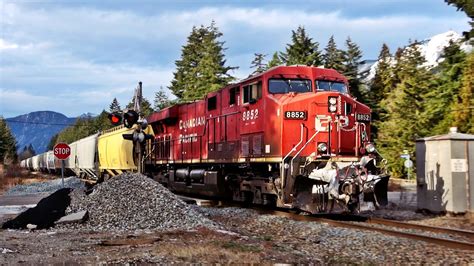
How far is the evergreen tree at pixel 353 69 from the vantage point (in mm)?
52222

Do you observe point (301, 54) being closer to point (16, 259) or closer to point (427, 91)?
point (427, 91)

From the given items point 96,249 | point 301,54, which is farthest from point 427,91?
point 96,249

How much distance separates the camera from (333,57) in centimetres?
6225

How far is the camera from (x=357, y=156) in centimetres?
1392

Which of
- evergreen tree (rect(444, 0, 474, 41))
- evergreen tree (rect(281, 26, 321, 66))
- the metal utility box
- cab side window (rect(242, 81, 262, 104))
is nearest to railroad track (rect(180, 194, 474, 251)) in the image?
the metal utility box

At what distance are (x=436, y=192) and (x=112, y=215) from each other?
31.4 ft

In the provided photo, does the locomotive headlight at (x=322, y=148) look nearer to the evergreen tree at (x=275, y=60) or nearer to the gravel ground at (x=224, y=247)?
the gravel ground at (x=224, y=247)

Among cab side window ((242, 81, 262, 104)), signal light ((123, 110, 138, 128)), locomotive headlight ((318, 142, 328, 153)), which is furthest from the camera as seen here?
signal light ((123, 110, 138, 128))

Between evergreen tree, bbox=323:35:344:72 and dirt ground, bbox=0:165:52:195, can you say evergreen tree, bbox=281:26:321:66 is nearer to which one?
evergreen tree, bbox=323:35:344:72

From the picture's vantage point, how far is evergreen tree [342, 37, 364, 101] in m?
52.2

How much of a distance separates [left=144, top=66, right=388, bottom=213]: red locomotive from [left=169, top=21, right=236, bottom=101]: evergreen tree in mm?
39007

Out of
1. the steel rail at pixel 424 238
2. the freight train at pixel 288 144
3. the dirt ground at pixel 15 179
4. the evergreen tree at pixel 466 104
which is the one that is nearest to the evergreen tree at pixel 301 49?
the evergreen tree at pixel 466 104

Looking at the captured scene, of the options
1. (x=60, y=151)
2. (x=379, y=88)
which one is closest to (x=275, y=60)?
(x=379, y=88)

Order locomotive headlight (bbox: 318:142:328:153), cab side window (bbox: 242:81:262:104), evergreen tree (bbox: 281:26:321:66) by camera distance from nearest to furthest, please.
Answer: locomotive headlight (bbox: 318:142:328:153) → cab side window (bbox: 242:81:262:104) → evergreen tree (bbox: 281:26:321:66)
